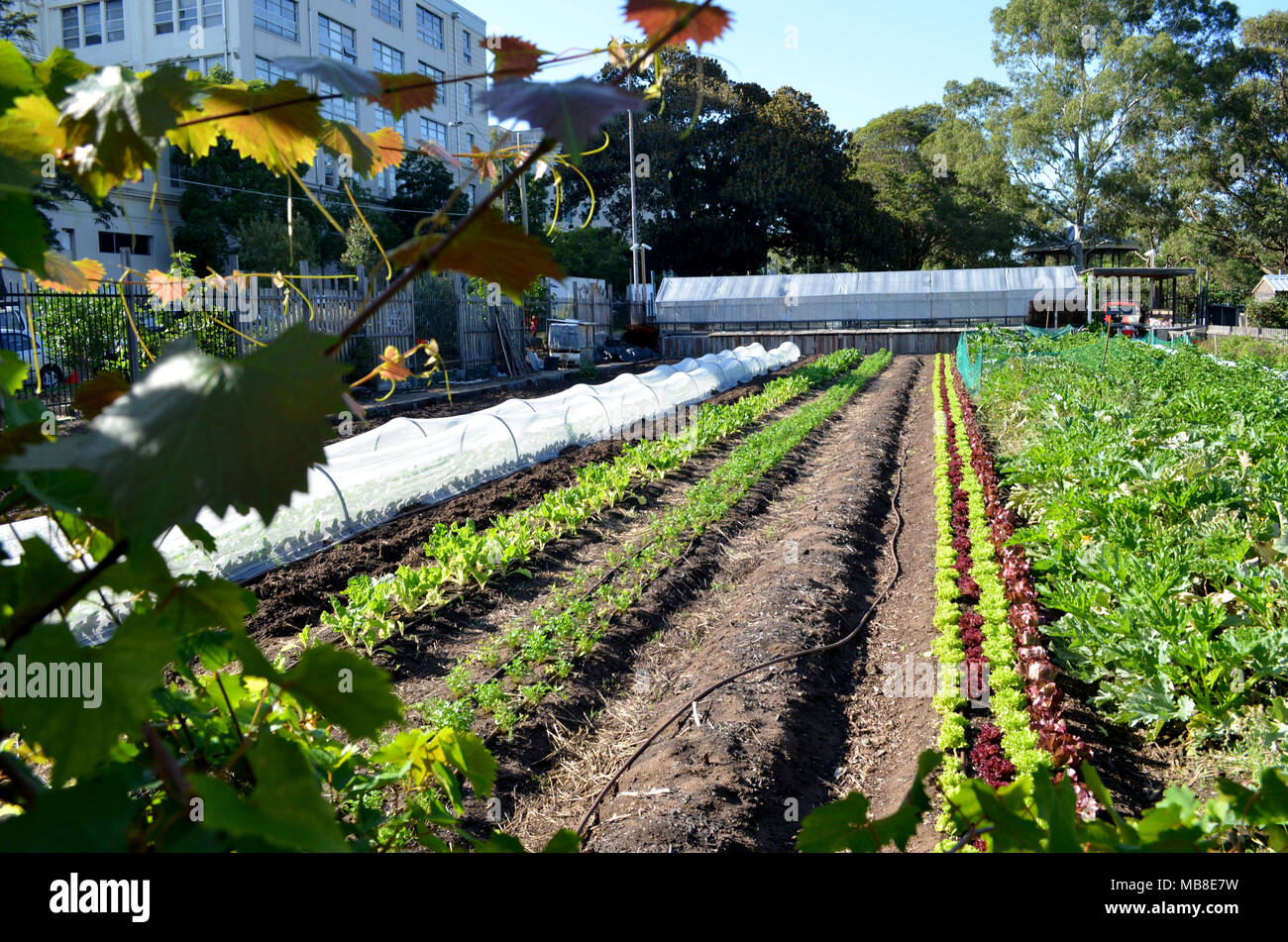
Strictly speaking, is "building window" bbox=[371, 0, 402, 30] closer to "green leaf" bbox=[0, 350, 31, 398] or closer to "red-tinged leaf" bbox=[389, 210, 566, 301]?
"green leaf" bbox=[0, 350, 31, 398]

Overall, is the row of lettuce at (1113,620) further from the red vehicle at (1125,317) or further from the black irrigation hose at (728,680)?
the red vehicle at (1125,317)

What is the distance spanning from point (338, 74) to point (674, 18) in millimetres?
364

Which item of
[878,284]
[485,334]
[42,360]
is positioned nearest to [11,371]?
[42,360]

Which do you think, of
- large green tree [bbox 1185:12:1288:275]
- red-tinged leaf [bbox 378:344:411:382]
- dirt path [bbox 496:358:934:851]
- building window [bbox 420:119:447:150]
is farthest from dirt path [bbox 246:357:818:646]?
large green tree [bbox 1185:12:1288:275]

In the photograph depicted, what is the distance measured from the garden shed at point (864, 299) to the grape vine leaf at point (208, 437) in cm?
3745

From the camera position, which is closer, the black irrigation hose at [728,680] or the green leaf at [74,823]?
the green leaf at [74,823]

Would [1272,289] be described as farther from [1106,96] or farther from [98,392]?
[98,392]

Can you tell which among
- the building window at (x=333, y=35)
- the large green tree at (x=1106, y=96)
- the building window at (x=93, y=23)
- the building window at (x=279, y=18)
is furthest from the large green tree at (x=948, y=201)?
the building window at (x=93, y=23)

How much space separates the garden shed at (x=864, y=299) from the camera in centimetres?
3569

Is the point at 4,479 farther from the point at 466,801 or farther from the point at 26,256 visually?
the point at 466,801

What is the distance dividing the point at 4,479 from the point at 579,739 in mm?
4480

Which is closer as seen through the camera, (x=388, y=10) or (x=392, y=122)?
(x=392, y=122)

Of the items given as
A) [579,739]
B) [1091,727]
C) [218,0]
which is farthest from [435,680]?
[218,0]

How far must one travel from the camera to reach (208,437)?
65 cm
